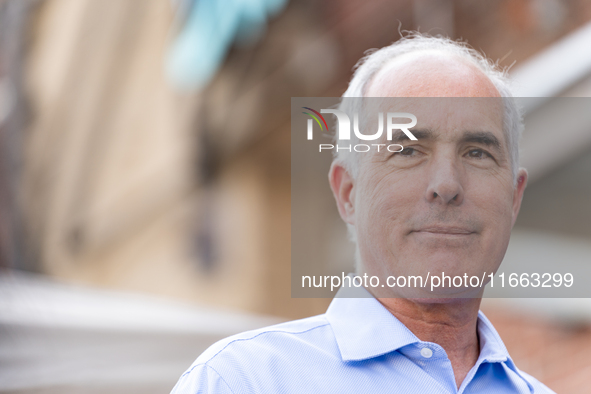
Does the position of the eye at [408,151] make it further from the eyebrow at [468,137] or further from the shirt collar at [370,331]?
the shirt collar at [370,331]

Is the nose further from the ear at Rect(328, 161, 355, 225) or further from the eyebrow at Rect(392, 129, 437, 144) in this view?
the ear at Rect(328, 161, 355, 225)

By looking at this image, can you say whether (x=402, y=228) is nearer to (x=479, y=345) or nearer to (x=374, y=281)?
(x=374, y=281)

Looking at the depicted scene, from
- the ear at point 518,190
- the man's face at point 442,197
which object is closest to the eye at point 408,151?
the man's face at point 442,197

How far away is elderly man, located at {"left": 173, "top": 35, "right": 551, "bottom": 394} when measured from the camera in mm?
1110

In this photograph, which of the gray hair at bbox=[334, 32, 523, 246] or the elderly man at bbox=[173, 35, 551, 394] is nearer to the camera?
the elderly man at bbox=[173, 35, 551, 394]

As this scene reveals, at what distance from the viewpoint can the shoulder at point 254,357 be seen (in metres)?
1.06

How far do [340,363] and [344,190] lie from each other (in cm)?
46

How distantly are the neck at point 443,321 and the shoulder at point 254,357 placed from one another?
0.17 meters

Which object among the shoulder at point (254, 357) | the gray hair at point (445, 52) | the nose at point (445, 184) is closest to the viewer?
the shoulder at point (254, 357)

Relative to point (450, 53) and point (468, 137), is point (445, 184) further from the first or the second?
point (450, 53)

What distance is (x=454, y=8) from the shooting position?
3816mm

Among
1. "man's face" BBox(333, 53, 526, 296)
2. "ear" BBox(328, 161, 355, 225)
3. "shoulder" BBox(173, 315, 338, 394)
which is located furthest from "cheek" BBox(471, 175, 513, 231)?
"shoulder" BBox(173, 315, 338, 394)

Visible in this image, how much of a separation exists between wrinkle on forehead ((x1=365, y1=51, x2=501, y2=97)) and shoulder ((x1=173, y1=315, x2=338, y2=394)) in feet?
1.85

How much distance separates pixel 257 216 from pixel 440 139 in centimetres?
348
